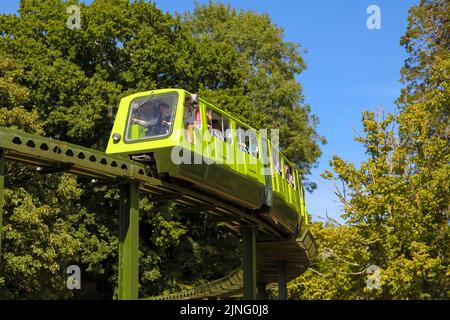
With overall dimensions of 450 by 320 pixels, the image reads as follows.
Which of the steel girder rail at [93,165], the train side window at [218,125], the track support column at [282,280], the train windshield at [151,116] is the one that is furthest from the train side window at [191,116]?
the track support column at [282,280]

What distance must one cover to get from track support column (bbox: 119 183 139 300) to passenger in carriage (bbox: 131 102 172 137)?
3.52ft

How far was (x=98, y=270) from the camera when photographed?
3058cm

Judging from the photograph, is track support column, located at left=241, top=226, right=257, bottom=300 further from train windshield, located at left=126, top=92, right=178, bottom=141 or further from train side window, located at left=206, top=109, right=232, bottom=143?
train windshield, located at left=126, top=92, right=178, bottom=141

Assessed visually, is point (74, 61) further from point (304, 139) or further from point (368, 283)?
point (368, 283)

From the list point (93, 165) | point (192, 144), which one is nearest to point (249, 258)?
point (192, 144)

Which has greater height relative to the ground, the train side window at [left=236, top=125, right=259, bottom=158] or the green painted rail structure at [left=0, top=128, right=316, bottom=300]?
the train side window at [left=236, top=125, right=259, bottom=158]

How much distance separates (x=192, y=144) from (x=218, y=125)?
1.37 meters

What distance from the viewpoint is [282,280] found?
2425 centimetres

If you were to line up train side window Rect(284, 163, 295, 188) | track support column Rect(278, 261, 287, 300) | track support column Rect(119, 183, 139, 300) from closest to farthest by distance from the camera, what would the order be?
track support column Rect(119, 183, 139, 300), train side window Rect(284, 163, 295, 188), track support column Rect(278, 261, 287, 300)

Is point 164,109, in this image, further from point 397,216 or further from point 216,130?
point 397,216

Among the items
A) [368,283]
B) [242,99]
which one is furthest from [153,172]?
[242,99]

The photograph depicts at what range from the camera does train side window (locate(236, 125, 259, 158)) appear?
1515cm

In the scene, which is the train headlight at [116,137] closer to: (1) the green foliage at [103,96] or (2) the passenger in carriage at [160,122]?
(2) the passenger in carriage at [160,122]

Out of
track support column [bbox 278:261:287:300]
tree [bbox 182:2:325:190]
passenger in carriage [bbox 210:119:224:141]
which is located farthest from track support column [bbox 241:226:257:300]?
tree [bbox 182:2:325:190]
